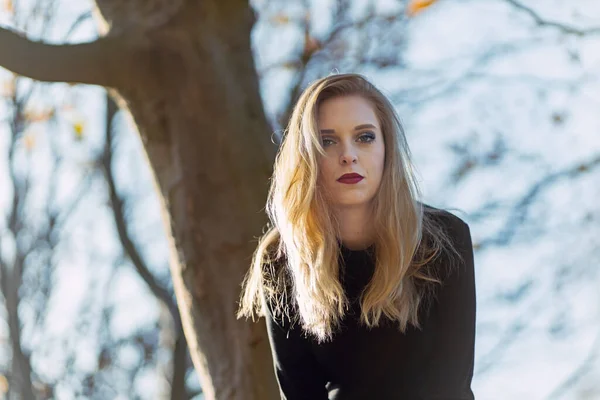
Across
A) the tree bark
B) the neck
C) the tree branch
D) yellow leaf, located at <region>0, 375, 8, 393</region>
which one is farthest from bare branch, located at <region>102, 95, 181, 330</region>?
the neck

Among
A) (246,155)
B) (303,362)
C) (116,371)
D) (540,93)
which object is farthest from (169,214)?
(116,371)

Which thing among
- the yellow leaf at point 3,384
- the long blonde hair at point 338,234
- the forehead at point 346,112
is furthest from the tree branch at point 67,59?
the yellow leaf at point 3,384

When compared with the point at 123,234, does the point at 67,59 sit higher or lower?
higher

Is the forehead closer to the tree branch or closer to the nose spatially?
the nose

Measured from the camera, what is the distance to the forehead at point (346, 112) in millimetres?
2477

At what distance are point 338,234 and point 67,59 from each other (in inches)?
62.8

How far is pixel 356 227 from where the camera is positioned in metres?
2.53

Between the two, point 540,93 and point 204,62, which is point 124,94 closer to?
point 204,62

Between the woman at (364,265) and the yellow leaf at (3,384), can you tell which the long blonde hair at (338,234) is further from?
the yellow leaf at (3,384)

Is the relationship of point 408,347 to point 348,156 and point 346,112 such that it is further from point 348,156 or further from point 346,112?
point 346,112

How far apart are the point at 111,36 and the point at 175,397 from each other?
175 inches

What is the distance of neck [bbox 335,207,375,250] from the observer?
252cm

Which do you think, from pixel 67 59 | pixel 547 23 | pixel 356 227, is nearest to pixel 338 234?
pixel 356 227

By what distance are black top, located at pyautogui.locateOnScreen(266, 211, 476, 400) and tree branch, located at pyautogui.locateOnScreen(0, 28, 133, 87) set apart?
5.10ft
